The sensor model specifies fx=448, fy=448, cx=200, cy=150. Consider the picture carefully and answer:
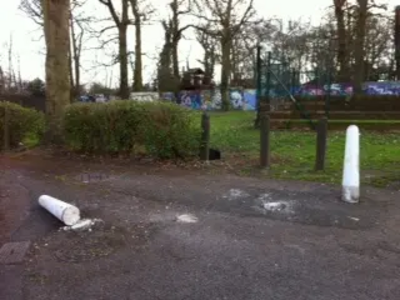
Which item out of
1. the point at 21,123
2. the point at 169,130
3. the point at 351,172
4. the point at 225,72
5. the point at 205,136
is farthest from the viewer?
the point at 225,72

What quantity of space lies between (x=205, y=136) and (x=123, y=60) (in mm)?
23473

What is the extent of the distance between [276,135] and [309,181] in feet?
22.1

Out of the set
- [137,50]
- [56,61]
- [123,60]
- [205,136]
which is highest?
[137,50]

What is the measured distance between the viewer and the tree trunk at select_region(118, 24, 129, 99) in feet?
97.9

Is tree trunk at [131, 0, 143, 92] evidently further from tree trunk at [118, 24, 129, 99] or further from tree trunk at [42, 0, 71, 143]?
tree trunk at [42, 0, 71, 143]

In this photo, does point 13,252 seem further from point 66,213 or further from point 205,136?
point 205,136

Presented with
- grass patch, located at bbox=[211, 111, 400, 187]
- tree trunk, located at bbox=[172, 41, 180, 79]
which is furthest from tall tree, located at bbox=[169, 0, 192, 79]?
grass patch, located at bbox=[211, 111, 400, 187]

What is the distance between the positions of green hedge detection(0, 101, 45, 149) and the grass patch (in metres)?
4.50

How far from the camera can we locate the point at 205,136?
27.6 ft

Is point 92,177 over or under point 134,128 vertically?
under

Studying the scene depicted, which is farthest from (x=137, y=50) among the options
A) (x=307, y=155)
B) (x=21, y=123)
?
(x=307, y=155)

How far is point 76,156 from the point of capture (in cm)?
927

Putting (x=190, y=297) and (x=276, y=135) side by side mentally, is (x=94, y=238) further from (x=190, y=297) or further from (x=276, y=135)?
(x=276, y=135)

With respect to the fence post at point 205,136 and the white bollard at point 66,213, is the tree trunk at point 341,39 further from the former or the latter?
the white bollard at point 66,213
